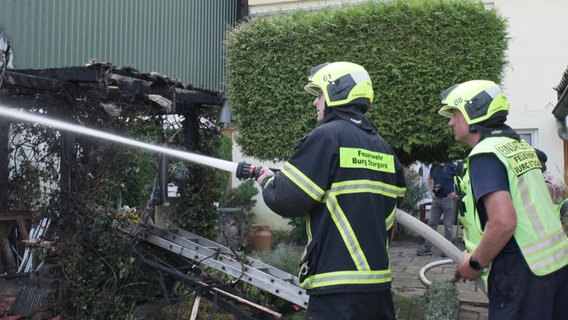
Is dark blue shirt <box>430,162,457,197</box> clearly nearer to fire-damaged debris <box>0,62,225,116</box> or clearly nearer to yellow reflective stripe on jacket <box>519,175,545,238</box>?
fire-damaged debris <box>0,62,225,116</box>

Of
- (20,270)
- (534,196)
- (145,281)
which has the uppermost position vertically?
(534,196)

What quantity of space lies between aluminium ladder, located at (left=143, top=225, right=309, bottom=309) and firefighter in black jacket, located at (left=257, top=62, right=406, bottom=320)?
1757 mm

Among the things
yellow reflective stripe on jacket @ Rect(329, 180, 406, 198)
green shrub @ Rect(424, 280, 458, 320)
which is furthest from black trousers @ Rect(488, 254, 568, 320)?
green shrub @ Rect(424, 280, 458, 320)

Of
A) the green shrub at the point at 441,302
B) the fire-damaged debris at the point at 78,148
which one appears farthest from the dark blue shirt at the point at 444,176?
the fire-damaged debris at the point at 78,148

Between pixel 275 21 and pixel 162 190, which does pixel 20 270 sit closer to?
pixel 162 190

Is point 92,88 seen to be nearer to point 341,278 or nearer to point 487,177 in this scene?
point 341,278

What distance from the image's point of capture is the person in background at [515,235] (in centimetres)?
262

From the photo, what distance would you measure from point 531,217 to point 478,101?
0.68 metres

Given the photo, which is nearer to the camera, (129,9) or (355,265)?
(355,265)

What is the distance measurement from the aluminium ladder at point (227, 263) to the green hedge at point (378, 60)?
5.56 ft

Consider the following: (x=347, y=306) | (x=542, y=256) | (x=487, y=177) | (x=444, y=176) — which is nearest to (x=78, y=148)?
(x=347, y=306)

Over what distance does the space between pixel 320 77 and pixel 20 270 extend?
18.3ft

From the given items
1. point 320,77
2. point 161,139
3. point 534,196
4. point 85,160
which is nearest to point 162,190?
point 161,139

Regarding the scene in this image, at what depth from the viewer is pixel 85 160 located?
4656mm
